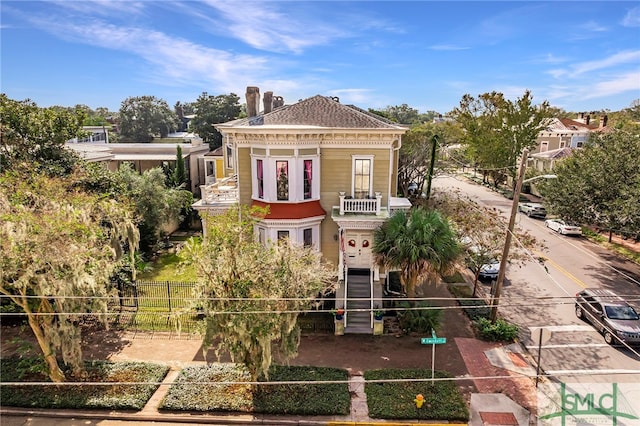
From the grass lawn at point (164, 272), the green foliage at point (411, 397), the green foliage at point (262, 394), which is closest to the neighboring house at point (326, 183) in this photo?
the green foliage at point (411, 397)

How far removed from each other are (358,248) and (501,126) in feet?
121

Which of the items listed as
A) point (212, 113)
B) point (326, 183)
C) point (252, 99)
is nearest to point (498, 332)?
point (326, 183)

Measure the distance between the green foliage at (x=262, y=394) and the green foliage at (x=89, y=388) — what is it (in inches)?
45.3

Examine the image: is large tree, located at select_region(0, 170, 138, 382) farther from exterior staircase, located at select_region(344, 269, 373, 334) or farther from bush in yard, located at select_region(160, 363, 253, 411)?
exterior staircase, located at select_region(344, 269, 373, 334)

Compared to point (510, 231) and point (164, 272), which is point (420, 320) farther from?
point (164, 272)

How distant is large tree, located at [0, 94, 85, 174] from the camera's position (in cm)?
2077

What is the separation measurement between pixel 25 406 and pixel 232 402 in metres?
7.14

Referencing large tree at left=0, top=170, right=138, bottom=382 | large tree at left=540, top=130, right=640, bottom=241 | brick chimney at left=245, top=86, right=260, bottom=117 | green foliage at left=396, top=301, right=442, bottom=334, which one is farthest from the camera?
brick chimney at left=245, top=86, right=260, bottom=117

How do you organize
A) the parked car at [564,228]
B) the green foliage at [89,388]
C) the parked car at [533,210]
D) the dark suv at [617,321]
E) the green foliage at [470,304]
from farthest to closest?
1. the parked car at [533,210]
2. the parked car at [564,228]
3. the green foliage at [470,304]
4. the dark suv at [617,321]
5. the green foliage at [89,388]

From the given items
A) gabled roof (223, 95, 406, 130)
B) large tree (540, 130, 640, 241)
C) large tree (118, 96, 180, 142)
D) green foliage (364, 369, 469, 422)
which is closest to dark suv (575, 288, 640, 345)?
large tree (540, 130, 640, 241)

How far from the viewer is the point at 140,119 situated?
7831cm

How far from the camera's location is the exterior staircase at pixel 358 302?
18.7 m

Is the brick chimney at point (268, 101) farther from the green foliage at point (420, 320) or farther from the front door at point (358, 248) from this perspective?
the green foliage at point (420, 320)

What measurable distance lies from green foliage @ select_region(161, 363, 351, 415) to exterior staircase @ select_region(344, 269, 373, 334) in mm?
3429
